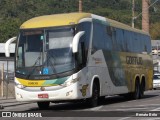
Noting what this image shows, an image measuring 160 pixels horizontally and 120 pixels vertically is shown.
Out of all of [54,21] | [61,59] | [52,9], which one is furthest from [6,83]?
[52,9]

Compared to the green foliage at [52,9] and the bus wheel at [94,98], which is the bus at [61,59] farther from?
the green foliage at [52,9]

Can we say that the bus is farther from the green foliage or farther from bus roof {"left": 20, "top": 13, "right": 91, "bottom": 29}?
the green foliage

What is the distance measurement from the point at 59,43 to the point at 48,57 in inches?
26.8

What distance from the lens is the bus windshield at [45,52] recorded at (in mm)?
19227

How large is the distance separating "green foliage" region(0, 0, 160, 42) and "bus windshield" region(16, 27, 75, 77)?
5586 centimetres

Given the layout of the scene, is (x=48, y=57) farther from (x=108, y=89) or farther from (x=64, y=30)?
(x=108, y=89)

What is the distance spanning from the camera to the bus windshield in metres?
19.2

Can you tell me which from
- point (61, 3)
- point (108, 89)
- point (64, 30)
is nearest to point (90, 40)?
point (64, 30)

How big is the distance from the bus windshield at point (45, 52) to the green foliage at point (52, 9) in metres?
55.9

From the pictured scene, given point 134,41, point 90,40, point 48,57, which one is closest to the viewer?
point 48,57

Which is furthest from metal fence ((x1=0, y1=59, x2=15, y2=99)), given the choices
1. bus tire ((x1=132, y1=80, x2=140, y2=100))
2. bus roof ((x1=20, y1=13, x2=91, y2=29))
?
bus roof ((x1=20, y1=13, x2=91, y2=29))

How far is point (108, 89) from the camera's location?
74.4 feet

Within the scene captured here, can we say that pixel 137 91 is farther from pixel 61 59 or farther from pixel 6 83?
pixel 6 83

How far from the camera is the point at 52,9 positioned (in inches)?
3228
